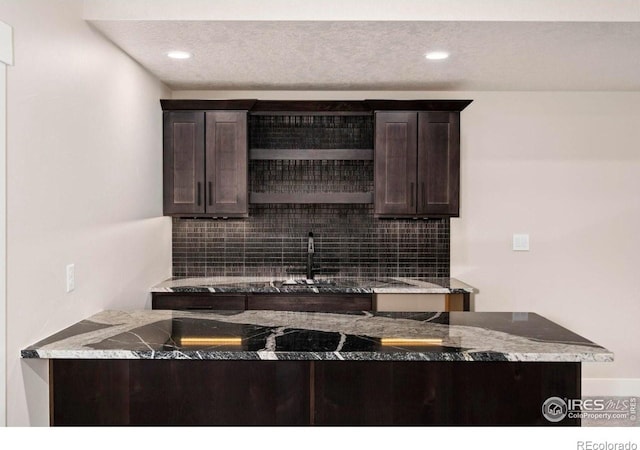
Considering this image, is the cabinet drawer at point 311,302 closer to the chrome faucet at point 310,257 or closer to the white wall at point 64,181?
the chrome faucet at point 310,257

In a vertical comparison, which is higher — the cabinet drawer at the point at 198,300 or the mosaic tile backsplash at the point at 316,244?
the mosaic tile backsplash at the point at 316,244

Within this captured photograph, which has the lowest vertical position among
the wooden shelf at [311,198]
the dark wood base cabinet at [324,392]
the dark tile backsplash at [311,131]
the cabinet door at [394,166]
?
the dark wood base cabinet at [324,392]

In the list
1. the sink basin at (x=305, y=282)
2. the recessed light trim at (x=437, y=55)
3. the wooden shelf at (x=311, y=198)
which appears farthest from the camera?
the wooden shelf at (x=311, y=198)

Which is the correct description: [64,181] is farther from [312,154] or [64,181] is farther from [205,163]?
[312,154]

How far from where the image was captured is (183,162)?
402cm

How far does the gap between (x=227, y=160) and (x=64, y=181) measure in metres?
1.66

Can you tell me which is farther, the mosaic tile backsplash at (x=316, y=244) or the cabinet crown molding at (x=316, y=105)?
the mosaic tile backsplash at (x=316, y=244)

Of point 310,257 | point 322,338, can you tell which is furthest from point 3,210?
point 310,257

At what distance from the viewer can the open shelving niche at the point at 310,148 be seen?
433cm

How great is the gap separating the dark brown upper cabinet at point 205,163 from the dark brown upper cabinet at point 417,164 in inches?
39.2

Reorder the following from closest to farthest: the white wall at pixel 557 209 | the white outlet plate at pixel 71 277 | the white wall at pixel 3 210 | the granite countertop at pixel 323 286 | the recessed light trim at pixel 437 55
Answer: the white wall at pixel 3 210
the white outlet plate at pixel 71 277
the recessed light trim at pixel 437 55
the granite countertop at pixel 323 286
the white wall at pixel 557 209

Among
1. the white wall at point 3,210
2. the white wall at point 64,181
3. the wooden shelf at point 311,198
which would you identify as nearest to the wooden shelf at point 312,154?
the wooden shelf at point 311,198

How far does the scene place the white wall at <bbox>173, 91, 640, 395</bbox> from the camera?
14.0 ft
